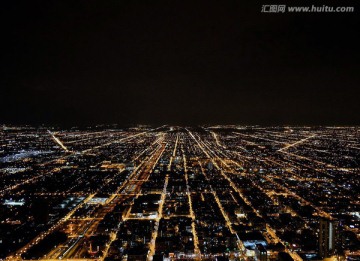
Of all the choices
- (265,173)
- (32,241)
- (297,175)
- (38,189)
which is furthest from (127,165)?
(32,241)

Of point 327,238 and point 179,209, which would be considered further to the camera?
point 179,209

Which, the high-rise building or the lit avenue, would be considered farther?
the lit avenue

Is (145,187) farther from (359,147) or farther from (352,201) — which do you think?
(359,147)

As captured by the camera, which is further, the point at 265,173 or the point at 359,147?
the point at 359,147

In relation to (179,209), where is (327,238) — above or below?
above

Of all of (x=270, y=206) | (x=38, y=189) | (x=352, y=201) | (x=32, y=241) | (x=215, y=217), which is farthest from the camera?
(x=38, y=189)
